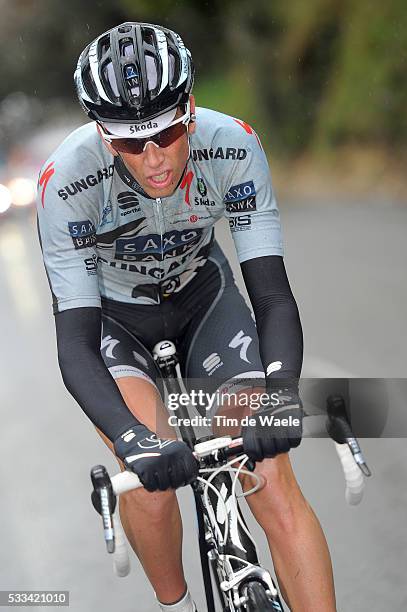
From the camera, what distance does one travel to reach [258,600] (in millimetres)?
2840

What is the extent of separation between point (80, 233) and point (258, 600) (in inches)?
45.9

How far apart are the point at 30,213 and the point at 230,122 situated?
49.6 ft

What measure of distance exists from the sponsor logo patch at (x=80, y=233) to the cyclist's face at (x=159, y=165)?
23 centimetres

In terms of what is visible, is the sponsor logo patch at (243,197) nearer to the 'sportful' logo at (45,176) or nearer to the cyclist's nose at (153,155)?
the cyclist's nose at (153,155)

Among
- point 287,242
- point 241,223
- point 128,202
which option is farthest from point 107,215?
point 287,242

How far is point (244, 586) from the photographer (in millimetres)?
2918

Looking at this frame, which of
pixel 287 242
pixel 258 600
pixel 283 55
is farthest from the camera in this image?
pixel 283 55

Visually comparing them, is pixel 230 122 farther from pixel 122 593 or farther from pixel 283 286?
pixel 122 593

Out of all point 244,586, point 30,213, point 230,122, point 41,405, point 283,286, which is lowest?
point 30,213

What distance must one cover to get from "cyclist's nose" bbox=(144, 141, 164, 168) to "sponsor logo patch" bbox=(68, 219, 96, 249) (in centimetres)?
31

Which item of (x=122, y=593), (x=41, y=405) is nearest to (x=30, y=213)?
(x=41, y=405)

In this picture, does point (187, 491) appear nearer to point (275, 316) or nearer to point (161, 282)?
point (161, 282)

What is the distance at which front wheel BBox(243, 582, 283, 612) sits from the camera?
282cm

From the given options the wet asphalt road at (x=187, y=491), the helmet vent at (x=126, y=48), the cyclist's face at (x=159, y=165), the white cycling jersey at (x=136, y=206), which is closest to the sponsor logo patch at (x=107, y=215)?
the white cycling jersey at (x=136, y=206)
